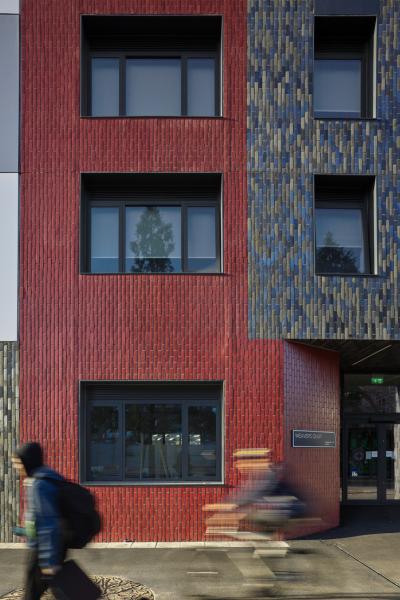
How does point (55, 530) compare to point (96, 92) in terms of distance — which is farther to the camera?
point (96, 92)

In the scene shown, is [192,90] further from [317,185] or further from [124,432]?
[124,432]

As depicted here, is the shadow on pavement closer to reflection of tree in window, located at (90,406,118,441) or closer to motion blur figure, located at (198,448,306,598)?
reflection of tree in window, located at (90,406,118,441)

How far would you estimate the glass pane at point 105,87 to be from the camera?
13.7 meters

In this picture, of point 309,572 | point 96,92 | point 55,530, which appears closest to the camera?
point 55,530

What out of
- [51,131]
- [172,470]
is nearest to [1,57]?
[51,131]

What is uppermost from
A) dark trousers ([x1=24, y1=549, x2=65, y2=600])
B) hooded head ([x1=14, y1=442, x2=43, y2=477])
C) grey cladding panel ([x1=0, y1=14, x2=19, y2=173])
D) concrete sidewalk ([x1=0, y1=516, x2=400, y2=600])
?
grey cladding panel ([x1=0, y1=14, x2=19, y2=173])

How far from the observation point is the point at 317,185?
542 inches

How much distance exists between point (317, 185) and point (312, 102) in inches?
62.1

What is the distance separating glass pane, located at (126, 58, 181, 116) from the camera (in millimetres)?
13742

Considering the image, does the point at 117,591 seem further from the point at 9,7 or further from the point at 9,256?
the point at 9,7

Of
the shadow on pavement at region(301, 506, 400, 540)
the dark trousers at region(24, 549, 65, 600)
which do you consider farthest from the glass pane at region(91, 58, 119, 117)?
the dark trousers at region(24, 549, 65, 600)

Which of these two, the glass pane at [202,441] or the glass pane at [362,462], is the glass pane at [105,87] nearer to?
the glass pane at [202,441]

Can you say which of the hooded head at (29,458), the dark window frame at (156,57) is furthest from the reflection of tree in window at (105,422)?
the hooded head at (29,458)

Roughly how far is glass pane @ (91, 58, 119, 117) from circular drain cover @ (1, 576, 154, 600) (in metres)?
8.56
